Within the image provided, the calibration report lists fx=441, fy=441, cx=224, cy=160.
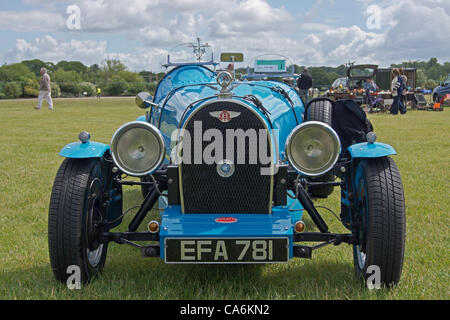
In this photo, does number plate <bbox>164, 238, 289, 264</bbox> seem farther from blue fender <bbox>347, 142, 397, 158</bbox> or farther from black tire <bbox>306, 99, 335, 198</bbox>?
black tire <bbox>306, 99, 335, 198</bbox>

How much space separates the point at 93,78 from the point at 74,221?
8343cm

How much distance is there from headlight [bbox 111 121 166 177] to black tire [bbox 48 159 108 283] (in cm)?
27

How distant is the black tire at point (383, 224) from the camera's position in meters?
2.88

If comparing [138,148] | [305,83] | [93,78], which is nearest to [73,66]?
[93,78]

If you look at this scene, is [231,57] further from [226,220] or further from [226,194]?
[226,220]

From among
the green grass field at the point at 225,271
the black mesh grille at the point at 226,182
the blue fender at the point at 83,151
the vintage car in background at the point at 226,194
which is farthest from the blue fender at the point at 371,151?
the blue fender at the point at 83,151

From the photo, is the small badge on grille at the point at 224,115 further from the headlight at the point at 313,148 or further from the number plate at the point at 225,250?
the number plate at the point at 225,250

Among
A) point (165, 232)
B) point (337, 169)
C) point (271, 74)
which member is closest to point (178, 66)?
point (271, 74)

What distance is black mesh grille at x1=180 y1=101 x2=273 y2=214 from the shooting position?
312cm

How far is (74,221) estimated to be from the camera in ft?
9.71

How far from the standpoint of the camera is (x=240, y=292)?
9.78ft

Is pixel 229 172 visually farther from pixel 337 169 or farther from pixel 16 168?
pixel 16 168

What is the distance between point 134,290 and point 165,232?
517 mm
